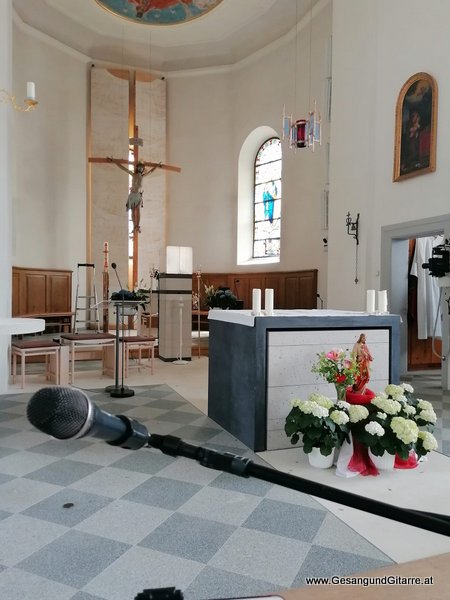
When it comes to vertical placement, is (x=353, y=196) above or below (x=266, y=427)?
above

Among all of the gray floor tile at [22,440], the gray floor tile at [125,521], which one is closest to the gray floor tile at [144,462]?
the gray floor tile at [125,521]

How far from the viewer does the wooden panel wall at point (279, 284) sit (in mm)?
10758

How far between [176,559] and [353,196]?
6863 mm

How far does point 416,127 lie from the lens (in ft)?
22.4

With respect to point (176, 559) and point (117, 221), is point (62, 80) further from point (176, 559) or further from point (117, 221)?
point (176, 559)

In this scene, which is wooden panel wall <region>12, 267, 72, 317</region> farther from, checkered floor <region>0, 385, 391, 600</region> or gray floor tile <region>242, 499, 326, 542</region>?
gray floor tile <region>242, 499, 326, 542</region>

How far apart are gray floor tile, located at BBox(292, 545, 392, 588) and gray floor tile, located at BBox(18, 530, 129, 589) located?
33.0 inches

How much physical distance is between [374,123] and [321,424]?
5865mm

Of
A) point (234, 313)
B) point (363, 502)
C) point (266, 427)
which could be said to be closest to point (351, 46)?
point (234, 313)

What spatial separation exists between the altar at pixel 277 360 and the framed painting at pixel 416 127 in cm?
326

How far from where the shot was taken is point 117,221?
13.1m

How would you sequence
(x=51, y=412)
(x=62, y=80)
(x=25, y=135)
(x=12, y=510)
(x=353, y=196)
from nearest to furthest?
(x=51, y=412), (x=12, y=510), (x=353, y=196), (x=25, y=135), (x=62, y=80)

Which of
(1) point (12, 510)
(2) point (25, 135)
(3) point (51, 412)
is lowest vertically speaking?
(1) point (12, 510)

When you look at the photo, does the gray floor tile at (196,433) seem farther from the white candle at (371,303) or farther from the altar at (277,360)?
the white candle at (371,303)
